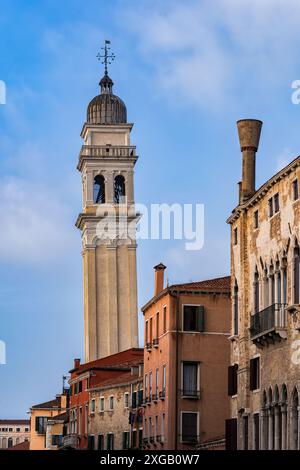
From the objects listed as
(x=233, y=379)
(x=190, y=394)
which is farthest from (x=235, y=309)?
(x=190, y=394)

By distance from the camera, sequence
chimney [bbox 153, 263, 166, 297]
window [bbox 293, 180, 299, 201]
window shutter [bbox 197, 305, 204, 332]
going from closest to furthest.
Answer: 1. window [bbox 293, 180, 299, 201]
2. window shutter [bbox 197, 305, 204, 332]
3. chimney [bbox 153, 263, 166, 297]

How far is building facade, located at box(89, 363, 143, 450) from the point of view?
274 feet

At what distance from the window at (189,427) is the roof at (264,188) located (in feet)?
41.8

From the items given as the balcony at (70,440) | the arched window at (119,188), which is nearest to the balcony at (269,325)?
the balcony at (70,440)

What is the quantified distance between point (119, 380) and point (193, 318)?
61.9 ft

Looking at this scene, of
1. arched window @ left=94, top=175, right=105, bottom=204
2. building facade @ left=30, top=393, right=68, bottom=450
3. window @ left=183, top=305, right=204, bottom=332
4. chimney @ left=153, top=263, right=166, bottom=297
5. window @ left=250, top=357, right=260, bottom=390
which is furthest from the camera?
building facade @ left=30, top=393, right=68, bottom=450

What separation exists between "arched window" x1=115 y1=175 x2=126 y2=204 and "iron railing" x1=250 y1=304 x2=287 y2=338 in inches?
2482

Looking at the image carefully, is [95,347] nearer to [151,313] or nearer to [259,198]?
[151,313]

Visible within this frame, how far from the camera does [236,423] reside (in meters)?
60.2

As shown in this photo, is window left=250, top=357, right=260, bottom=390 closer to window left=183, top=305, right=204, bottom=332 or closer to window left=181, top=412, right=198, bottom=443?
window left=181, top=412, right=198, bottom=443

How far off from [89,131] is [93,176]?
403 cm

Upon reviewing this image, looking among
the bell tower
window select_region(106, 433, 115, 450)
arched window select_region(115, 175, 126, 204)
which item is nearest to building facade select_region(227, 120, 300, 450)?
window select_region(106, 433, 115, 450)

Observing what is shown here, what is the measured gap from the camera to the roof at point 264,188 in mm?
52822
